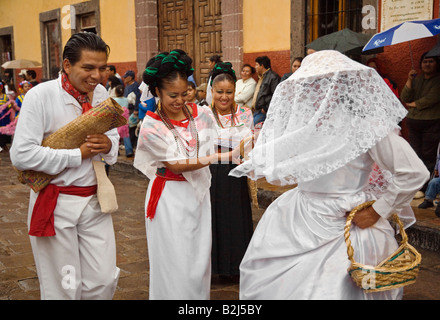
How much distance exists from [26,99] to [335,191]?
1.75 meters

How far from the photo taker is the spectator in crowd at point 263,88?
9453mm

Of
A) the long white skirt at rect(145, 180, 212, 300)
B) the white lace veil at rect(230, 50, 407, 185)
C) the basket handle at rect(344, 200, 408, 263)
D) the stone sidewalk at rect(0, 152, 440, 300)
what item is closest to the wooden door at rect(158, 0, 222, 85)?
the stone sidewalk at rect(0, 152, 440, 300)

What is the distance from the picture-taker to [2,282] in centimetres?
472

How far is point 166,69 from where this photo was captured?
11.2 ft

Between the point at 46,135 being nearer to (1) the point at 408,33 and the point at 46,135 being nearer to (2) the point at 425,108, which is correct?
(1) the point at 408,33

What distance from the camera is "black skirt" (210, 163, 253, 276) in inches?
186

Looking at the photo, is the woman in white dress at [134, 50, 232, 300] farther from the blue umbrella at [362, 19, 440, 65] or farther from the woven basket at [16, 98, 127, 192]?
the blue umbrella at [362, 19, 440, 65]

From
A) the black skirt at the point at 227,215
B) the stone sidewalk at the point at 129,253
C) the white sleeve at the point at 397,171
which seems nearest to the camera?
the white sleeve at the point at 397,171

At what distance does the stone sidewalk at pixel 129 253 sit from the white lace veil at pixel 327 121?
192 centimetres

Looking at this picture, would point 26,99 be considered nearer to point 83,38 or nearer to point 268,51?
point 83,38

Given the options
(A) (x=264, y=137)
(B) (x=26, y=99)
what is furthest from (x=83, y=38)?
(A) (x=264, y=137)

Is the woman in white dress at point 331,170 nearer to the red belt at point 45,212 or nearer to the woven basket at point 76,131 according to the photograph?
the woven basket at point 76,131

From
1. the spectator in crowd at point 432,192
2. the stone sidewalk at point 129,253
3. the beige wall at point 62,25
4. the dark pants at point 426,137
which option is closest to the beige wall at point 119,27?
the beige wall at point 62,25

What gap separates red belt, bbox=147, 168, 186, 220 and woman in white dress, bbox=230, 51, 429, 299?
72cm
